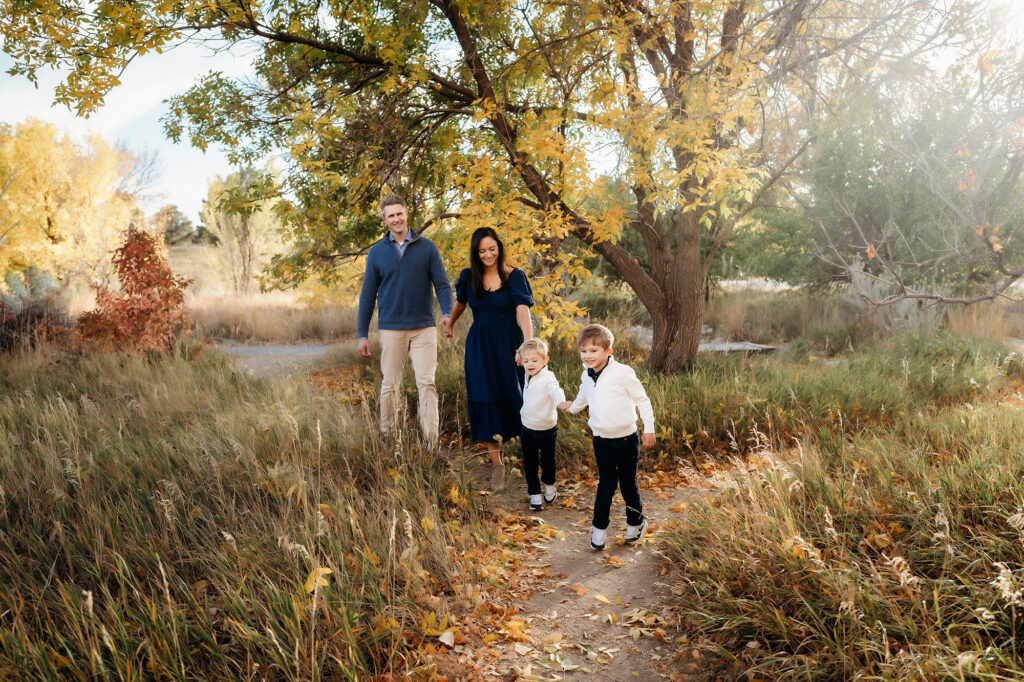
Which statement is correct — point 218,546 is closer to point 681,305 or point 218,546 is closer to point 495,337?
point 495,337

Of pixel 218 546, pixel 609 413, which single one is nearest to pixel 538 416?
pixel 609 413

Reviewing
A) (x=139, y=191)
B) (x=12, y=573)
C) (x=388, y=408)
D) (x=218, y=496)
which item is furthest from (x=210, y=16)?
(x=139, y=191)

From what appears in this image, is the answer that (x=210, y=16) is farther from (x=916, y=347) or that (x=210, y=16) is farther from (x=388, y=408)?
(x=916, y=347)

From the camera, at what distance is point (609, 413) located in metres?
3.82

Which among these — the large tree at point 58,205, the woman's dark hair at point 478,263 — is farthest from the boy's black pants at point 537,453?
the large tree at point 58,205

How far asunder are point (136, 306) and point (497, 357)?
6.49 m

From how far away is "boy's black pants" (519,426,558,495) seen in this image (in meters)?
4.56

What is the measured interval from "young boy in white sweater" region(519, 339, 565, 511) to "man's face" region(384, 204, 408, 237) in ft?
4.90

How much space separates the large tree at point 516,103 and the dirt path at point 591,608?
278 centimetres

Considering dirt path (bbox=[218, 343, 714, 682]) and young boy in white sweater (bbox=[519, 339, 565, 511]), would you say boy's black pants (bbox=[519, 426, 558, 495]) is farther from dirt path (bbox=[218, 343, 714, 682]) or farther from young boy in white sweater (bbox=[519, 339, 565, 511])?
dirt path (bbox=[218, 343, 714, 682])

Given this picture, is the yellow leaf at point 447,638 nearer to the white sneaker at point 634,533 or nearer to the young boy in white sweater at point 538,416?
the white sneaker at point 634,533

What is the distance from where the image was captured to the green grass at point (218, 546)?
263cm

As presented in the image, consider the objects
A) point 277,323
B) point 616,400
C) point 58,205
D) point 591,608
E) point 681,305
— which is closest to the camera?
point 591,608

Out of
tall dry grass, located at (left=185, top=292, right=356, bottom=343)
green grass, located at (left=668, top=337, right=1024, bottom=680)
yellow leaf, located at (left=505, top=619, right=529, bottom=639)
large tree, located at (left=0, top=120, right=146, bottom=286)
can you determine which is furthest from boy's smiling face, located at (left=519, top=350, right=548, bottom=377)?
large tree, located at (left=0, top=120, right=146, bottom=286)
